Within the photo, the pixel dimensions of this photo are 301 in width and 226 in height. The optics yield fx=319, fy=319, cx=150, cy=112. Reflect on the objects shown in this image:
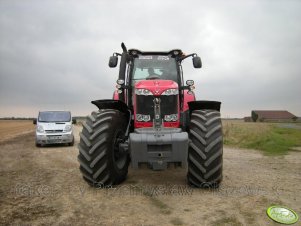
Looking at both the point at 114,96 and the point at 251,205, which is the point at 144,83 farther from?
the point at 251,205

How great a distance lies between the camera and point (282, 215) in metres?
4.47

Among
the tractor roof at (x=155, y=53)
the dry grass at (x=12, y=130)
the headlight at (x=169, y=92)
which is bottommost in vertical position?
the dry grass at (x=12, y=130)

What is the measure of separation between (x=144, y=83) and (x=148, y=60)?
1.29m

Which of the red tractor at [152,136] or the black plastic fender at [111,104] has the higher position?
the black plastic fender at [111,104]

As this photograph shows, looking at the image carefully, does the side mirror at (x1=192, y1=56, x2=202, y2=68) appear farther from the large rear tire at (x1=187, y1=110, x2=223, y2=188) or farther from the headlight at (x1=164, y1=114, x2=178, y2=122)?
the large rear tire at (x1=187, y1=110, x2=223, y2=188)

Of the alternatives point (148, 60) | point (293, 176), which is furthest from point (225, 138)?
point (148, 60)

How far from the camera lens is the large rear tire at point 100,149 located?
5699 mm

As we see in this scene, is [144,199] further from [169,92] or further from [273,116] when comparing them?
[273,116]

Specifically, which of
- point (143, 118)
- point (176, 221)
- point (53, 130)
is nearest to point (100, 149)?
point (143, 118)

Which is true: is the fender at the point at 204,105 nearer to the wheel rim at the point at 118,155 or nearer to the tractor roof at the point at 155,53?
the wheel rim at the point at 118,155

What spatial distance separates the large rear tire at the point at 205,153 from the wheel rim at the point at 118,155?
4.72 feet

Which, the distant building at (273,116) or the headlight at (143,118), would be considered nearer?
the headlight at (143,118)

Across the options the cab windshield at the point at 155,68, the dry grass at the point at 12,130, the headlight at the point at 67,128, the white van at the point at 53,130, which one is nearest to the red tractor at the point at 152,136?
the cab windshield at the point at 155,68

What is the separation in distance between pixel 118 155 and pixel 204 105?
6.59 ft
